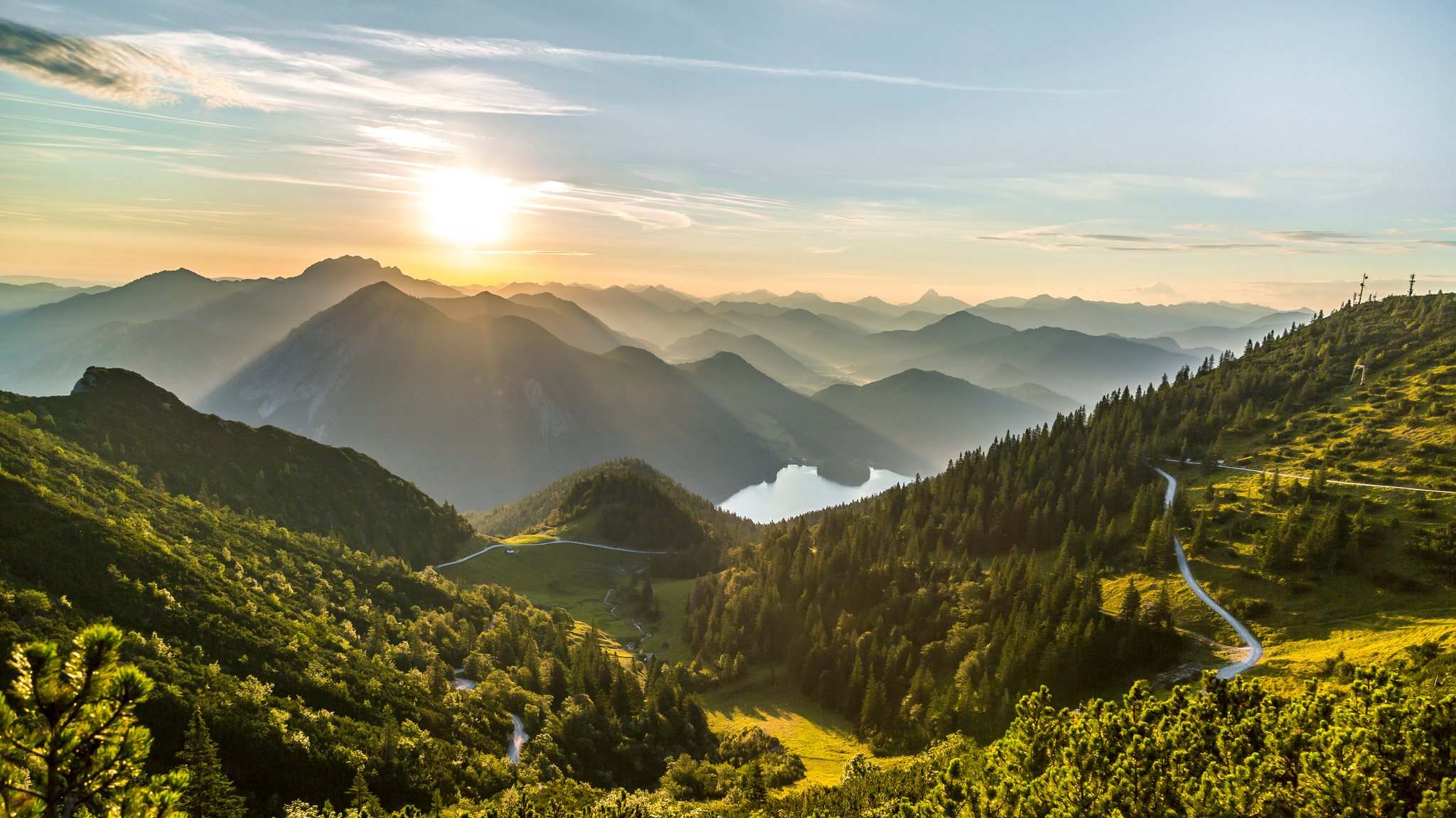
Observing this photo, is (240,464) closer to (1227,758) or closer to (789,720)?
(789,720)

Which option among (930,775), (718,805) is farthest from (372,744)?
(930,775)

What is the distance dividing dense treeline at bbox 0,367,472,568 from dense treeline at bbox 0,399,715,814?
930 cm

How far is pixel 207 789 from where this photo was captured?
41.4 meters

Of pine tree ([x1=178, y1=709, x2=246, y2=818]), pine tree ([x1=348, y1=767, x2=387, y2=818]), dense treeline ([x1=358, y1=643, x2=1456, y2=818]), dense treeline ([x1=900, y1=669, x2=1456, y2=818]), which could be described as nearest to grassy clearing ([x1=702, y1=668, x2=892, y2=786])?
dense treeline ([x1=358, y1=643, x2=1456, y2=818])

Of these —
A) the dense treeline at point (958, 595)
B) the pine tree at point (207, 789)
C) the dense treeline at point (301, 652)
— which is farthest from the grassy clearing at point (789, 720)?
the pine tree at point (207, 789)

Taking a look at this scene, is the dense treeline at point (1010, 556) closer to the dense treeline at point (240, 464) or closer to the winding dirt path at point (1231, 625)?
the winding dirt path at point (1231, 625)

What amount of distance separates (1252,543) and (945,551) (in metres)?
55.6

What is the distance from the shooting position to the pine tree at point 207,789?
40.2 metres

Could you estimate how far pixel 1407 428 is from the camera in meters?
111

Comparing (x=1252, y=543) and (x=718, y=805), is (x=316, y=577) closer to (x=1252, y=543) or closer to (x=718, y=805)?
(x=718, y=805)

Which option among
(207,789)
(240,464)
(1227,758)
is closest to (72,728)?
(207,789)

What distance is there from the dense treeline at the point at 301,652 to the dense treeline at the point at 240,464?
9.30m

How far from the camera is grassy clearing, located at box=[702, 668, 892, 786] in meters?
93.7

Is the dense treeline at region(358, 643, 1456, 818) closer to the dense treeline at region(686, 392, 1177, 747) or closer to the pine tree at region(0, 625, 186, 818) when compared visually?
the pine tree at region(0, 625, 186, 818)
